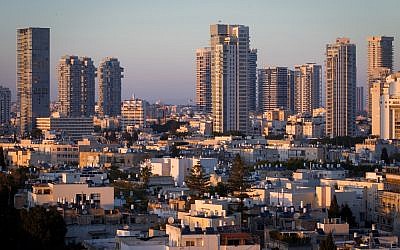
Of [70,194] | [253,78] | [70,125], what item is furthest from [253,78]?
[70,194]

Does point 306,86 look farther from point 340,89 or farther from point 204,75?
point 340,89

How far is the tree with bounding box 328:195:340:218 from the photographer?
28466mm

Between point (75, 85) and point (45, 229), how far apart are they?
89.1m

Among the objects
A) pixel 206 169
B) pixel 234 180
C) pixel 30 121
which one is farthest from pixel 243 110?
pixel 234 180

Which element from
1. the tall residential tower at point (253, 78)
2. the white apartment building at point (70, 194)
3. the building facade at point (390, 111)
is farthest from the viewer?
the tall residential tower at point (253, 78)

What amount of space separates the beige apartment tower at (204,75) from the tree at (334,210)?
269ft

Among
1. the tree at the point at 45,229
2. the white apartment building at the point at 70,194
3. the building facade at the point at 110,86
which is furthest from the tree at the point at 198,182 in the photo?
the building facade at the point at 110,86

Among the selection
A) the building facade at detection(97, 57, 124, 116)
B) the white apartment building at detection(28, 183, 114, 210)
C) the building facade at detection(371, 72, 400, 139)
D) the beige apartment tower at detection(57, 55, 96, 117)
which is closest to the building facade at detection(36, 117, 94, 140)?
the building facade at detection(371, 72, 400, 139)

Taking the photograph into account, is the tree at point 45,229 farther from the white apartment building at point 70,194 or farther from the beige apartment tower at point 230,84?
the beige apartment tower at point 230,84

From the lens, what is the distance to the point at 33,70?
4048 inches

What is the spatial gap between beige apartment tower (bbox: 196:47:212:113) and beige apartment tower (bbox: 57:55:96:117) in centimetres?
1021

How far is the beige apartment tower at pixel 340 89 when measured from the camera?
8900 centimetres

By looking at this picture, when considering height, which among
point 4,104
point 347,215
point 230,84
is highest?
point 230,84

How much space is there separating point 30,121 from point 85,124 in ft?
45.4
